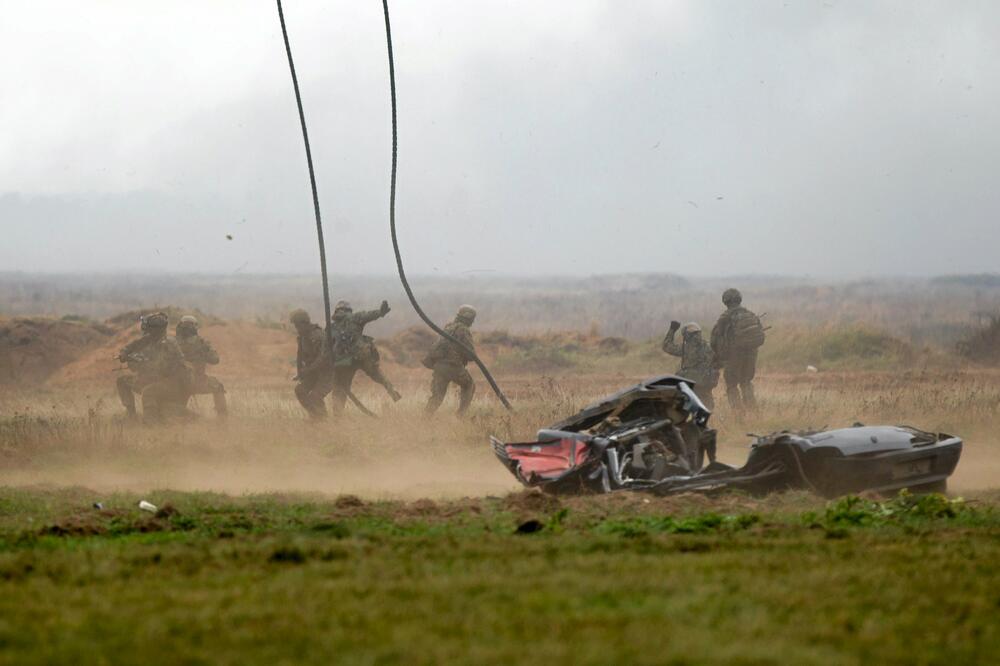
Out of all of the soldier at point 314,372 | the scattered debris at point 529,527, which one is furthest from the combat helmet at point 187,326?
the scattered debris at point 529,527

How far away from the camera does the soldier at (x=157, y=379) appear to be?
20531 mm

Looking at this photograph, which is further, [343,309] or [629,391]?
[343,309]

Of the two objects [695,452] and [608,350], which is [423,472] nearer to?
[695,452]

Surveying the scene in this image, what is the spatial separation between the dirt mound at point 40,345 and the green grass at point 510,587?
24538 millimetres

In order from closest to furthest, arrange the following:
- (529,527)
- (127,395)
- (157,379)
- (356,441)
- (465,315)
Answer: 1. (529,527)
2. (356,441)
3. (157,379)
4. (127,395)
5. (465,315)

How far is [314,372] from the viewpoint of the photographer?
21.1m

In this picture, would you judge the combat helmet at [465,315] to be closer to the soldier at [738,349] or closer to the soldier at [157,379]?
A: the soldier at [738,349]

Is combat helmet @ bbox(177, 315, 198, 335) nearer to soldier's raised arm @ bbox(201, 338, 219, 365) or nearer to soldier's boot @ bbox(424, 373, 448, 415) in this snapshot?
soldier's raised arm @ bbox(201, 338, 219, 365)

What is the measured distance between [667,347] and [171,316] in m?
21.2

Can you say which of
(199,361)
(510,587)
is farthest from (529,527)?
(199,361)

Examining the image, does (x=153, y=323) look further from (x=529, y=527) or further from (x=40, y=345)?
(x=40, y=345)

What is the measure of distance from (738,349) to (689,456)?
8.22m

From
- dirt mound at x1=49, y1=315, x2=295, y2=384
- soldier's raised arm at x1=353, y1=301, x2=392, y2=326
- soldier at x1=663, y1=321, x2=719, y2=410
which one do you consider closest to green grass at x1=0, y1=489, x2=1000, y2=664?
soldier at x1=663, y1=321, x2=719, y2=410

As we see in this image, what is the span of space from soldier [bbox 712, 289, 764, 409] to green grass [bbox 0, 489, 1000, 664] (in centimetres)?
954
